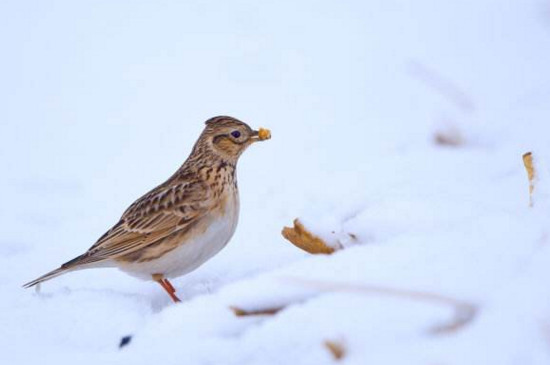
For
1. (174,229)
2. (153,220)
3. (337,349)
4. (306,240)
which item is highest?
(153,220)

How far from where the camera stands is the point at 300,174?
27.1ft

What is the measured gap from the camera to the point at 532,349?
334cm

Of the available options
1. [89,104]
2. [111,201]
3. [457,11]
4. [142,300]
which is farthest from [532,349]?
[457,11]

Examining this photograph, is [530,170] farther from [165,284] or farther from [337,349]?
[165,284]

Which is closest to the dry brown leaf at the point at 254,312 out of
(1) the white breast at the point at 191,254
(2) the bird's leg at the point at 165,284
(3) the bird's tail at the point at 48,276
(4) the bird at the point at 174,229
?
(4) the bird at the point at 174,229

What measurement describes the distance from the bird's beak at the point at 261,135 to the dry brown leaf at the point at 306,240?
4.99 feet

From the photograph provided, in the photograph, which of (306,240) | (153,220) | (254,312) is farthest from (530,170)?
(153,220)

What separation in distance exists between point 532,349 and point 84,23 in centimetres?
1042

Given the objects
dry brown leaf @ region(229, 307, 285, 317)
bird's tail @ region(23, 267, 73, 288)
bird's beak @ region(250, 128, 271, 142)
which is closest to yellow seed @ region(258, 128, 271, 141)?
bird's beak @ region(250, 128, 271, 142)

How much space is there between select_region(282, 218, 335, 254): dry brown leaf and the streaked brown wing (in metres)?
1.08

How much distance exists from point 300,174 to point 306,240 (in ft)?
10.3

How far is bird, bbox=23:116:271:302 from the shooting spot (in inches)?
240

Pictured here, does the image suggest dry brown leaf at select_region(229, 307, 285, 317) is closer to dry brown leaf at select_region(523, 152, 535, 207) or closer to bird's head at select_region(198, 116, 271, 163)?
dry brown leaf at select_region(523, 152, 535, 207)

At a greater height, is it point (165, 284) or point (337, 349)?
point (165, 284)
